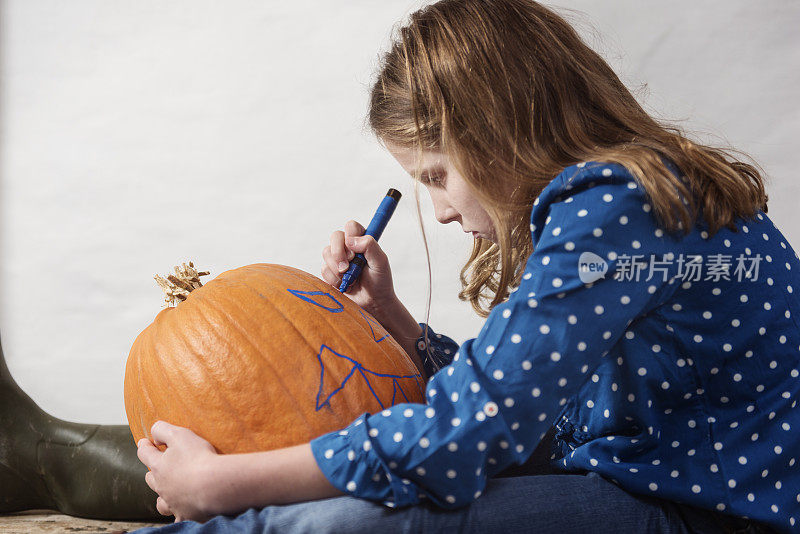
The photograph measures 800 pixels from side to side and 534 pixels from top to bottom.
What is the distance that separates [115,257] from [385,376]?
1321mm

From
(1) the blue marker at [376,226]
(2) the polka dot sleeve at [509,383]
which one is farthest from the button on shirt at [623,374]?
(1) the blue marker at [376,226]

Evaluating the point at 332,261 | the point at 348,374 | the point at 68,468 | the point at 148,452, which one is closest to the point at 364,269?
the point at 332,261

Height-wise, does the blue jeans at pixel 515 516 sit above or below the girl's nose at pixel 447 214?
below

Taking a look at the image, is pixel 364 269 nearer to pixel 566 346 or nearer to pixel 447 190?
pixel 447 190

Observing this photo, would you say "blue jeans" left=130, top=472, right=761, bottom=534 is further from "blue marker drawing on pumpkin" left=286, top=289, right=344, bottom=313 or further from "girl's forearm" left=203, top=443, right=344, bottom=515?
"blue marker drawing on pumpkin" left=286, top=289, right=344, bottom=313

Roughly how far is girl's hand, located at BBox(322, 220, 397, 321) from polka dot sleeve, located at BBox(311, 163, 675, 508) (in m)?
0.41

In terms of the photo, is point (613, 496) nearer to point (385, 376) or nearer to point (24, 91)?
point (385, 376)

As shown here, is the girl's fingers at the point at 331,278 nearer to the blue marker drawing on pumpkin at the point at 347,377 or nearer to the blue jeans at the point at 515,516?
the blue marker drawing on pumpkin at the point at 347,377

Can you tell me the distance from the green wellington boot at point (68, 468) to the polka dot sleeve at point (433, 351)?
60 centimetres

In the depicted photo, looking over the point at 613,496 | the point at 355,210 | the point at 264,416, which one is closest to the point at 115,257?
the point at 355,210

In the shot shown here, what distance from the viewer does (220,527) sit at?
0.75 meters

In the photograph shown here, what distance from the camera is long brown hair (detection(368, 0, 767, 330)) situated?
0.93 meters

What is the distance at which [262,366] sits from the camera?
2.87ft

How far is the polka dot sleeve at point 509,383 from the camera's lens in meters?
0.71
